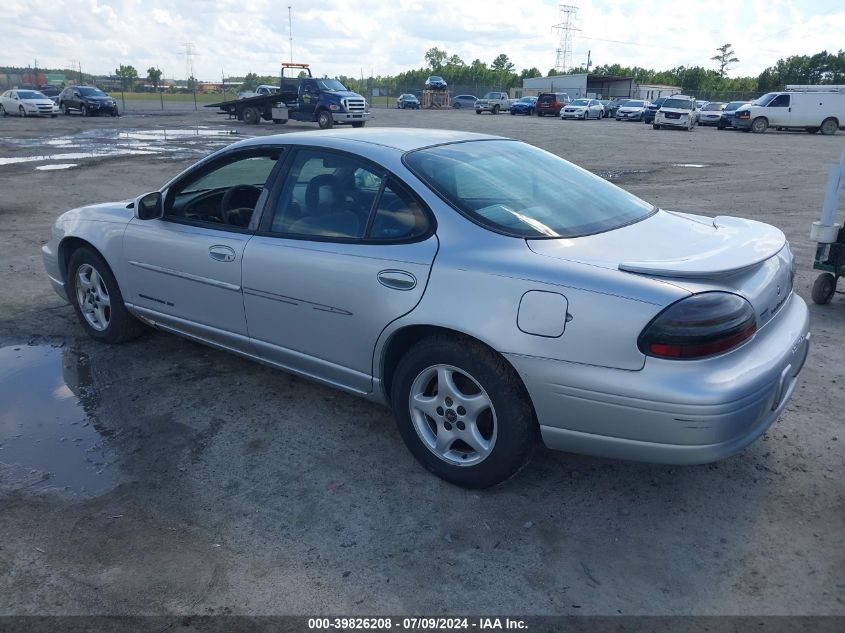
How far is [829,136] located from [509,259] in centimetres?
3275

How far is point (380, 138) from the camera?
3.81 m

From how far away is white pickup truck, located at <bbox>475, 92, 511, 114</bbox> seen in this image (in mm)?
53266

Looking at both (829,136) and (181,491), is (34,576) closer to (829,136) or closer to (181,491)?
(181,491)

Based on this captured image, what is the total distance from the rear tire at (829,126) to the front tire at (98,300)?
33.9 m

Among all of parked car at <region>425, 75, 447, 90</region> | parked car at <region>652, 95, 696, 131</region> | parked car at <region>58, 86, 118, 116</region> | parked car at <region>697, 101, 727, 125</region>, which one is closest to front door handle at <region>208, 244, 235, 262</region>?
parked car at <region>652, 95, 696, 131</region>

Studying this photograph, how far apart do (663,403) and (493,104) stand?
5335 centimetres

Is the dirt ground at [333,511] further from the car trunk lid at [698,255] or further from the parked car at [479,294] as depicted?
the car trunk lid at [698,255]

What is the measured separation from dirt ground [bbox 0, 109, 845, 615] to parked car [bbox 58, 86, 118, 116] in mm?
37340

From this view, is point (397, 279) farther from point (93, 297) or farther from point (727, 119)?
point (727, 119)

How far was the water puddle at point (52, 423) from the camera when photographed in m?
3.41

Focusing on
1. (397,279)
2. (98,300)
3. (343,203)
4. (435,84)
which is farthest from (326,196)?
(435,84)

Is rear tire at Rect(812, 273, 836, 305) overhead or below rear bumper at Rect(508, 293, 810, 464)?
below

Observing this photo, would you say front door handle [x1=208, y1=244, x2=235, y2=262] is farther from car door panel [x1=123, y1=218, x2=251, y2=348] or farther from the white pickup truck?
the white pickup truck

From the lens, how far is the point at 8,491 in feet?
10.7
